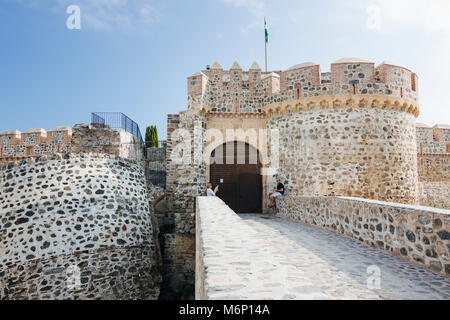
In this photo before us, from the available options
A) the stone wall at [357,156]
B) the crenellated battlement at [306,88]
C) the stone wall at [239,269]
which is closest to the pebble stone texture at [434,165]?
the stone wall at [357,156]

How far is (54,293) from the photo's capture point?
18.8 ft

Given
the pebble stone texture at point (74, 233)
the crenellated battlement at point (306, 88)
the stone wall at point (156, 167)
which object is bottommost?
the pebble stone texture at point (74, 233)

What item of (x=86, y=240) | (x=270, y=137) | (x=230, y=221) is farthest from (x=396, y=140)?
(x=86, y=240)

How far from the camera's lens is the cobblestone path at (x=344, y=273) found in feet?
6.15

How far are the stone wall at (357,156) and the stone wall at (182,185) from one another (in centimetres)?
389

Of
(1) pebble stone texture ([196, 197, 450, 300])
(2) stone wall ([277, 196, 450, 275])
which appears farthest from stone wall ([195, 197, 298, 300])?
(2) stone wall ([277, 196, 450, 275])

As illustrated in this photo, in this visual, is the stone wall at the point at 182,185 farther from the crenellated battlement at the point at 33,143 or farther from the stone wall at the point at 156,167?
the crenellated battlement at the point at 33,143

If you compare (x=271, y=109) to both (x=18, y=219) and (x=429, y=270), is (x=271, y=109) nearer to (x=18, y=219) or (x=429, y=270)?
(x=429, y=270)

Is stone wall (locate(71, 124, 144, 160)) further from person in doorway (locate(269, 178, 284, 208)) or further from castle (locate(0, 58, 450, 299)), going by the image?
person in doorway (locate(269, 178, 284, 208))

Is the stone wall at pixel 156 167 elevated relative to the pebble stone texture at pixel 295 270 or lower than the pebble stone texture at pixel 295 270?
elevated

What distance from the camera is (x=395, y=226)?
12.9 feet

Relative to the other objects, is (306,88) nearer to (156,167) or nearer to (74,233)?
(156,167)

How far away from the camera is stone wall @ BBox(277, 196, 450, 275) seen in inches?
127

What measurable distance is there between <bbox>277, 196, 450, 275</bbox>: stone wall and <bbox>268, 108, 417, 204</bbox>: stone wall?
2864 mm
